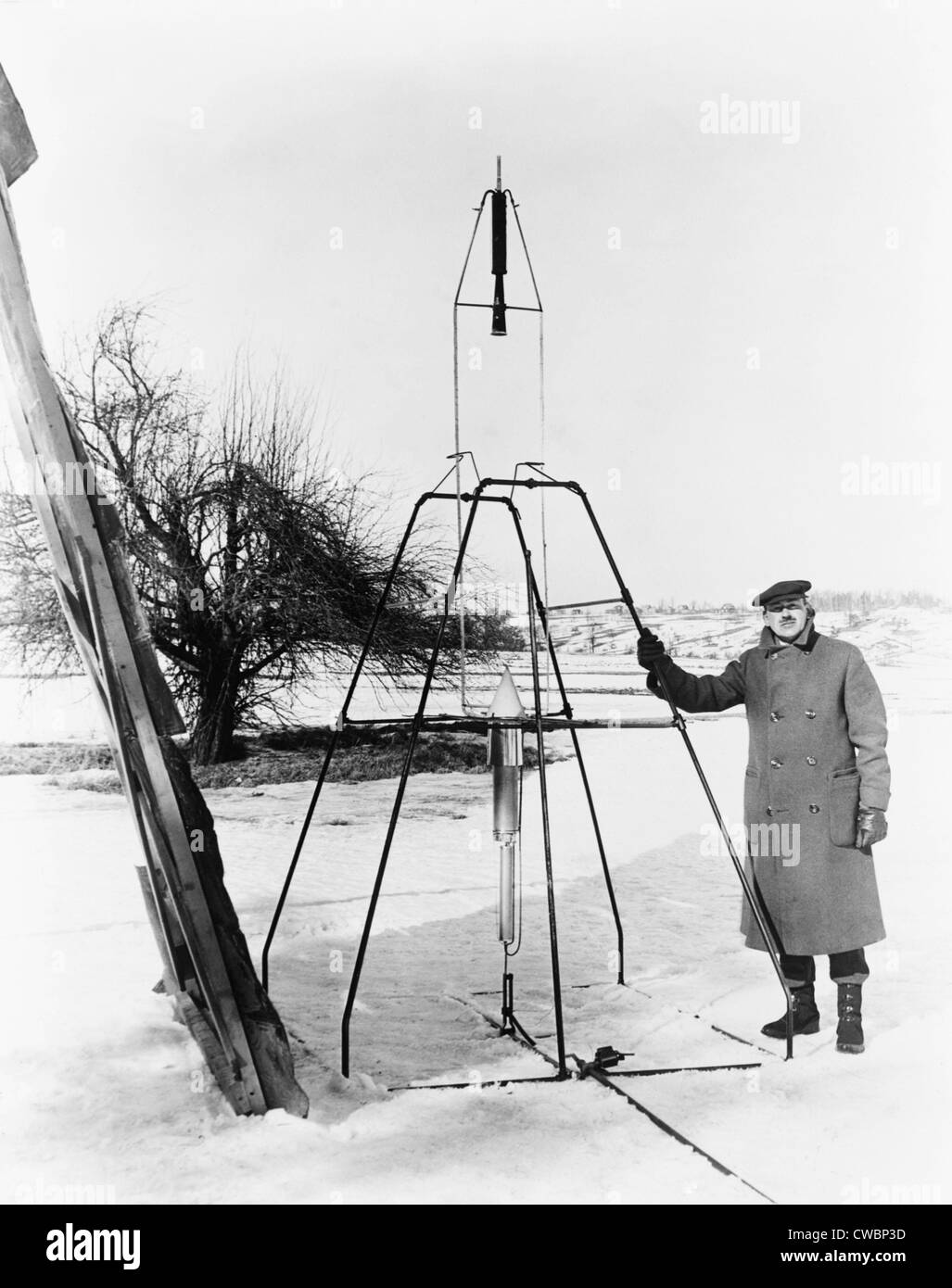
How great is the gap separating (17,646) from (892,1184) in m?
10.8

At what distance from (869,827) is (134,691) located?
2587 millimetres

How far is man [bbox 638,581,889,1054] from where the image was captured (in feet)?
13.7

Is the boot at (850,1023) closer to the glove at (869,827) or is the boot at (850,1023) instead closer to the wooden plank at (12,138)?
the glove at (869,827)

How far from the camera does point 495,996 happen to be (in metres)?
5.29

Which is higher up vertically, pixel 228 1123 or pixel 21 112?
pixel 21 112

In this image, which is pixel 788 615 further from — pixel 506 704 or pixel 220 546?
pixel 220 546

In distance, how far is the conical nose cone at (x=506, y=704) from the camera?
4.27m

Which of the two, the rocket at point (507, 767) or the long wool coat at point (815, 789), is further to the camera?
the rocket at point (507, 767)

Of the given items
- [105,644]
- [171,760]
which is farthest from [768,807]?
[105,644]

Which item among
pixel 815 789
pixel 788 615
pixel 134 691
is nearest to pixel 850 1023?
pixel 815 789

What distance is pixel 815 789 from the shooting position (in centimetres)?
427

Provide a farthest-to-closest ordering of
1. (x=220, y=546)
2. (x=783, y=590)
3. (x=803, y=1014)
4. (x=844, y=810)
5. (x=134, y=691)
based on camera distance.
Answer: (x=220, y=546) → (x=803, y=1014) → (x=783, y=590) → (x=844, y=810) → (x=134, y=691)

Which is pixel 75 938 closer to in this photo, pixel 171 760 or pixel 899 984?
pixel 171 760

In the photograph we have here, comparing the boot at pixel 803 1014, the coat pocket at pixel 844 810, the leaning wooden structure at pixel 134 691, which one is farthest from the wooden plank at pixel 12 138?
the boot at pixel 803 1014
